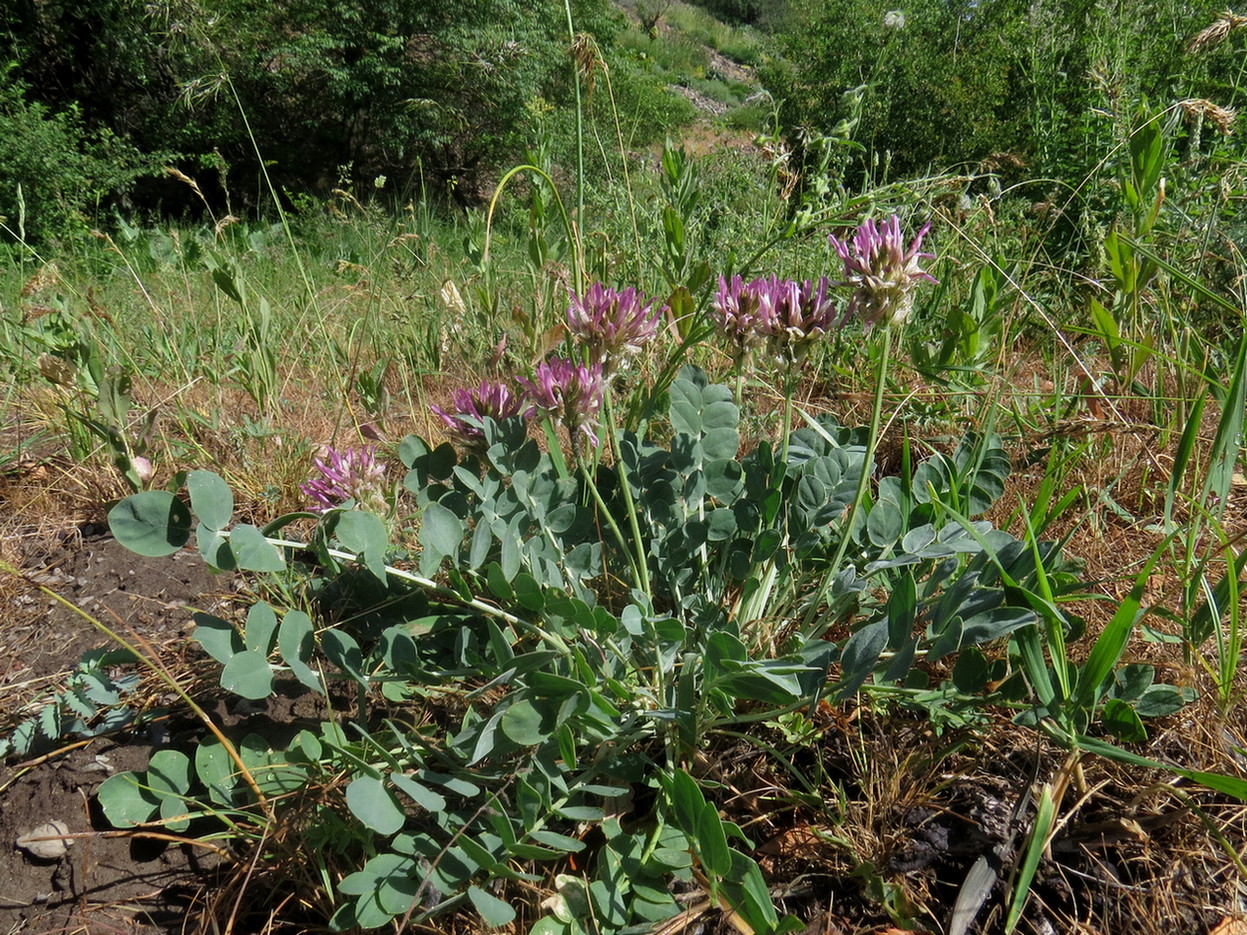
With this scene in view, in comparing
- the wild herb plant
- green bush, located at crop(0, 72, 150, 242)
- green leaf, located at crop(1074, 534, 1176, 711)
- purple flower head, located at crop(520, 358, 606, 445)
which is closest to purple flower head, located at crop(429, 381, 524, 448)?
the wild herb plant

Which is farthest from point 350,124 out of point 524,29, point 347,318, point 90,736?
point 90,736

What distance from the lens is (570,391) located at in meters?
1.10

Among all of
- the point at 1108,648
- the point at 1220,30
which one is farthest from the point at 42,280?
the point at 1220,30

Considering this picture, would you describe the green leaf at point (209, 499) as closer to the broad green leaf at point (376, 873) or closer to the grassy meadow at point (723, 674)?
the grassy meadow at point (723, 674)

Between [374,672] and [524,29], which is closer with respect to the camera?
[374,672]

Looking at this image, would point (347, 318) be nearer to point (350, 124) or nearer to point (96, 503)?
point (96, 503)

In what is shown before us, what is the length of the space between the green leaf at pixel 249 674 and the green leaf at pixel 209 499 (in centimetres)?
17

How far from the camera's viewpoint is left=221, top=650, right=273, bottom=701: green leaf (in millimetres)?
921

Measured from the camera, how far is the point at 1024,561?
100cm

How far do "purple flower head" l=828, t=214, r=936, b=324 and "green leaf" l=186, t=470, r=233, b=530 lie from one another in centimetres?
86

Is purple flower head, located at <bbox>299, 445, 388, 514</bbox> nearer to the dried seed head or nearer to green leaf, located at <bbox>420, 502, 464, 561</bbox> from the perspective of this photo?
green leaf, located at <bbox>420, 502, 464, 561</bbox>

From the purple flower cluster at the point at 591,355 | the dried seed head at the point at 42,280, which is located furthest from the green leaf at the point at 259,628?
the dried seed head at the point at 42,280

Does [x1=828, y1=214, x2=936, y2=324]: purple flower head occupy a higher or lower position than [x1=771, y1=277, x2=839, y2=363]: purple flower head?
higher

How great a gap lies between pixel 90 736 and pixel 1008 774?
1.36 metres
